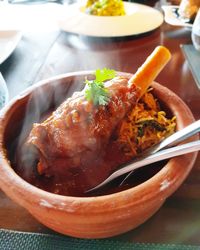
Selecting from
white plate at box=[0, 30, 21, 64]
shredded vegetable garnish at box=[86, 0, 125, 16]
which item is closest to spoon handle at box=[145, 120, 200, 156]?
white plate at box=[0, 30, 21, 64]

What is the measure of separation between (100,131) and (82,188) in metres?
0.14

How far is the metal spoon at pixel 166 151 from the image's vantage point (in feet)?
2.08

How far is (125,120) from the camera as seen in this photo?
81cm

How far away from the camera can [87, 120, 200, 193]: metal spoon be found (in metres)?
0.63

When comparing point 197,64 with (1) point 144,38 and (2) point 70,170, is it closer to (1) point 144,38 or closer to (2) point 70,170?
(1) point 144,38

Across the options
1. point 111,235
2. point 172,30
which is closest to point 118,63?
point 172,30

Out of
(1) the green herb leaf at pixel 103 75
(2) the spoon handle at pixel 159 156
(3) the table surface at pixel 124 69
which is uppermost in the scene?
(1) the green herb leaf at pixel 103 75

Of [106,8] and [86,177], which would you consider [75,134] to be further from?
[106,8]

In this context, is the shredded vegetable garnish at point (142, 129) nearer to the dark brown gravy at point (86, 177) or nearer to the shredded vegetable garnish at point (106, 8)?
the dark brown gravy at point (86, 177)

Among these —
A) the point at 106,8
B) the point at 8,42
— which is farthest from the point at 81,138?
the point at 106,8

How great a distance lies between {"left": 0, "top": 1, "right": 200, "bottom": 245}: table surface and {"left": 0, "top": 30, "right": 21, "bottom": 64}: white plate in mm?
45

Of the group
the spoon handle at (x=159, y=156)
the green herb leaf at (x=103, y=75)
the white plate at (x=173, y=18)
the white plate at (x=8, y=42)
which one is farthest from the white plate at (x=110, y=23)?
the spoon handle at (x=159, y=156)

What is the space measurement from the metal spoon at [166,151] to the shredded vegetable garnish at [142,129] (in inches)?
2.2

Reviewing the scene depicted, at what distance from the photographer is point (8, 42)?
4.82 feet
